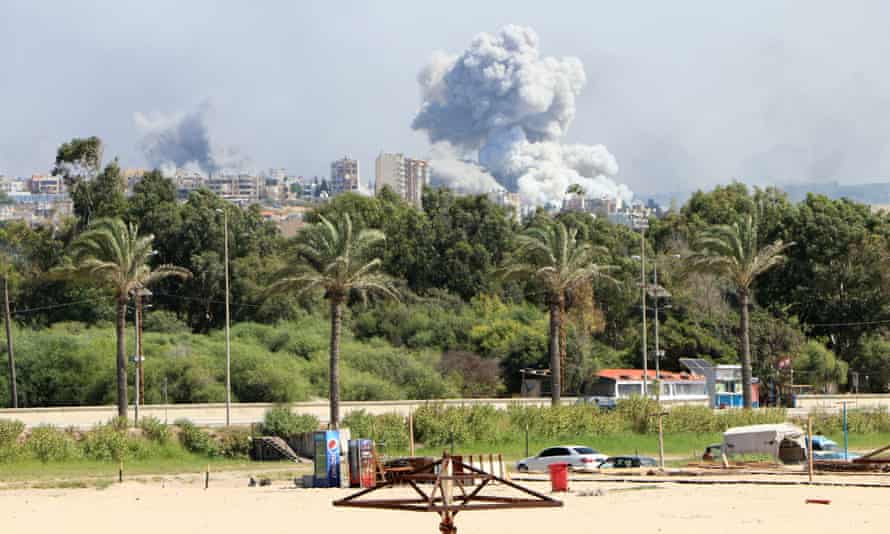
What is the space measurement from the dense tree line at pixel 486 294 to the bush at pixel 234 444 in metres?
27.1

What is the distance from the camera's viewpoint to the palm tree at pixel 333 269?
5812 cm

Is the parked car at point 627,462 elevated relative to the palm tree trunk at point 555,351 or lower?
lower

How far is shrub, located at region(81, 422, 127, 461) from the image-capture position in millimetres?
53281

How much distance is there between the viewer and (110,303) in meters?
93.8

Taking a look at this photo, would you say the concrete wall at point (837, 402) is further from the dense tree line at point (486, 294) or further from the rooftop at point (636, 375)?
the dense tree line at point (486, 294)

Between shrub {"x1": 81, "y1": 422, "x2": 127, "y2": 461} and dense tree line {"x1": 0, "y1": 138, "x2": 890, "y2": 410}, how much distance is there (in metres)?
31.0

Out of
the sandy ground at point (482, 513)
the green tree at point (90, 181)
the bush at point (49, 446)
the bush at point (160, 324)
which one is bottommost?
the sandy ground at point (482, 513)

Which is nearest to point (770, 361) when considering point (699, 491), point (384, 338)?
point (384, 338)

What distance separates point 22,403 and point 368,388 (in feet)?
64.0

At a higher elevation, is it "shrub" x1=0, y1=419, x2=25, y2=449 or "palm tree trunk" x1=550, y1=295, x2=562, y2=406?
"palm tree trunk" x1=550, y1=295, x2=562, y2=406

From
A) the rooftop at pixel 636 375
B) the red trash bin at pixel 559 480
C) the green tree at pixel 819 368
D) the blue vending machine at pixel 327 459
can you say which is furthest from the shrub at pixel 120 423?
the green tree at pixel 819 368

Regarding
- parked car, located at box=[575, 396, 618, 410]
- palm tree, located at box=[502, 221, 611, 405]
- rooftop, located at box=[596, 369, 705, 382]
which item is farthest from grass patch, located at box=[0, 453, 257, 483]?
rooftop, located at box=[596, 369, 705, 382]

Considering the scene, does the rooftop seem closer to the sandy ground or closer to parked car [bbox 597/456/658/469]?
parked car [bbox 597/456/658/469]

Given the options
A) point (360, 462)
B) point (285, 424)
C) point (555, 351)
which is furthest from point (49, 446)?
point (555, 351)
